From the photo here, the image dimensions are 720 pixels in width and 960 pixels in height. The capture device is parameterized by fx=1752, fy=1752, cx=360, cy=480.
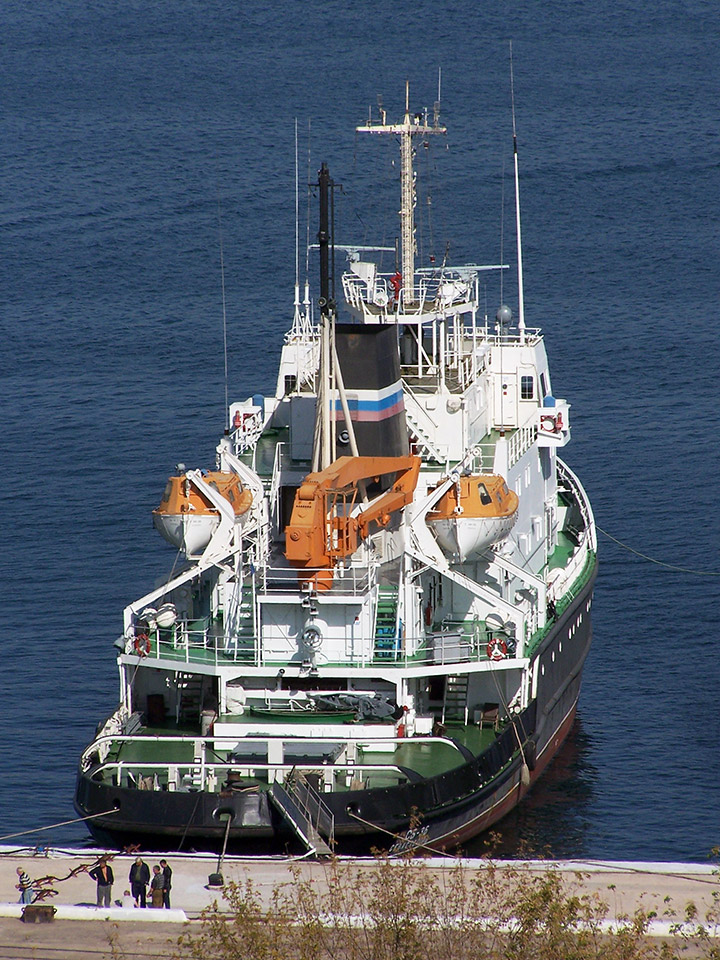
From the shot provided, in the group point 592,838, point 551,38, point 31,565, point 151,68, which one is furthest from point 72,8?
point 592,838

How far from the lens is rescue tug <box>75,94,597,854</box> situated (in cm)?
3434

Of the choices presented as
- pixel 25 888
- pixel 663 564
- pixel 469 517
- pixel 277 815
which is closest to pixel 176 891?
pixel 277 815

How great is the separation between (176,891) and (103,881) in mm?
1647

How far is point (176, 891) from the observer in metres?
32.2

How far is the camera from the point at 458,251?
80.2 meters

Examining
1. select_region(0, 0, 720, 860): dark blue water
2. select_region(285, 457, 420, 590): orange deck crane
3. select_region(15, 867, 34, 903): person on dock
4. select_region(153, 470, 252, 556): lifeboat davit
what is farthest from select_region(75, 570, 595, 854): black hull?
select_region(153, 470, 252, 556): lifeboat davit

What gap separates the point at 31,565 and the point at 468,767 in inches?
977

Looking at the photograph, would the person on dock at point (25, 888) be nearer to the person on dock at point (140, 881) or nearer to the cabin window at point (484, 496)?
the person on dock at point (140, 881)

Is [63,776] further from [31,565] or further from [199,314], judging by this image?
[199,314]

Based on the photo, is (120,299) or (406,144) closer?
(406,144)

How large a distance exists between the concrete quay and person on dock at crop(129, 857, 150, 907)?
1.32ft

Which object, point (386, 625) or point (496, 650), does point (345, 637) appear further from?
point (496, 650)

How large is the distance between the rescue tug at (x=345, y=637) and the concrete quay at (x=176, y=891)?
0.81 meters

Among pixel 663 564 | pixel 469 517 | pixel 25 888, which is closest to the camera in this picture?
pixel 25 888
